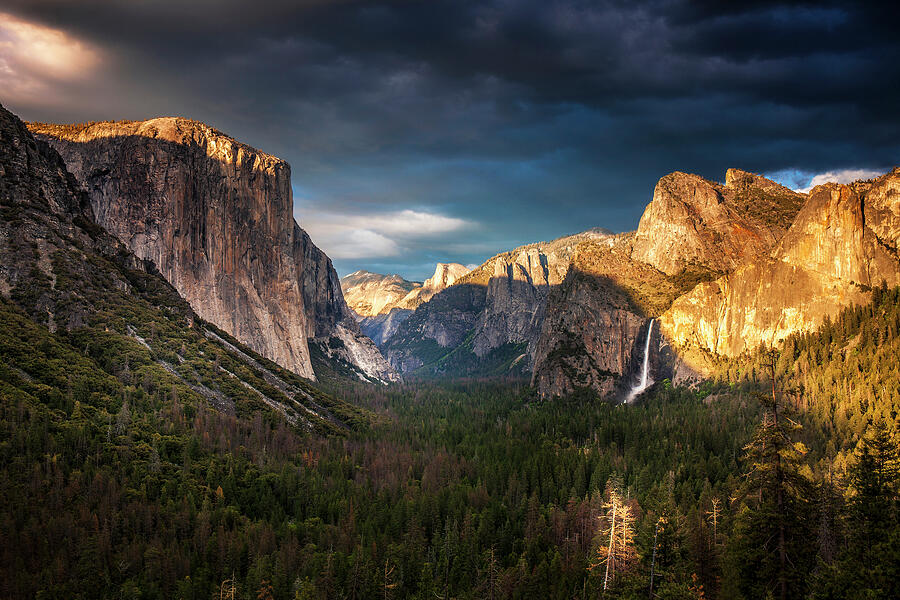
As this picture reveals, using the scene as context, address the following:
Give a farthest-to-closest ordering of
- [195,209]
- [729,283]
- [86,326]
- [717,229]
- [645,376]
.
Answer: [717,229] → [645,376] → [195,209] → [729,283] → [86,326]

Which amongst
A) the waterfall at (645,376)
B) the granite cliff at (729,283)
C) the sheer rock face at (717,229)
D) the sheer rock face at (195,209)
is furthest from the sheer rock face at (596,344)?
the sheer rock face at (195,209)

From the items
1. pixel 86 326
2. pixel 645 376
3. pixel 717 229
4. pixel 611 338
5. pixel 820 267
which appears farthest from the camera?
pixel 717 229

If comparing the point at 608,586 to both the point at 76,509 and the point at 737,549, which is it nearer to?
the point at 737,549

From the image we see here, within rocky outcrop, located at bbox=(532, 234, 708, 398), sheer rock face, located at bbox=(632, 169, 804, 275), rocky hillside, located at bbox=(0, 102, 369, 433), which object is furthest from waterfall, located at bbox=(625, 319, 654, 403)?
rocky hillside, located at bbox=(0, 102, 369, 433)

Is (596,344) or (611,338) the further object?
(596,344)

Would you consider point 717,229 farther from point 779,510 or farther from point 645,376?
point 779,510

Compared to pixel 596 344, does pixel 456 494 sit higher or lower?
lower

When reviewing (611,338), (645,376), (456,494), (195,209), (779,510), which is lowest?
(456,494)

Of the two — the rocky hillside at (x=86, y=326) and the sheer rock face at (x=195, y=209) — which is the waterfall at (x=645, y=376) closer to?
the rocky hillside at (x=86, y=326)

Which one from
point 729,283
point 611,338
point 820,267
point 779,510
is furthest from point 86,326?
→ point 820,267
